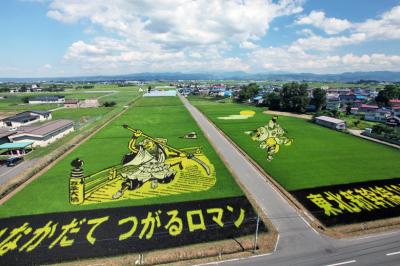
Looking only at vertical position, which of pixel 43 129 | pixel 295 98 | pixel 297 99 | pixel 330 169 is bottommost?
pixel 330 169

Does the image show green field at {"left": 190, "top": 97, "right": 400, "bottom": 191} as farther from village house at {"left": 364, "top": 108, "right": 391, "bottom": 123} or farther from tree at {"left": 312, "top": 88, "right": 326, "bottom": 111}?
tree at {"left": 312, "top": 88, "right": 326, "bottom": 111}

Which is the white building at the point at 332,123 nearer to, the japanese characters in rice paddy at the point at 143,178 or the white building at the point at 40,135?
the japanese characters in rice paddy at the point at 143,178

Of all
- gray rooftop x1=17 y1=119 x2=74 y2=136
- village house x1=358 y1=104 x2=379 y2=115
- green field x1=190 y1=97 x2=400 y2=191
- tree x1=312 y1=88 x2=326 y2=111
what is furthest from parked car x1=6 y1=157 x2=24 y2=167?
village house x1=358 y1=104 x2=379 y2=115

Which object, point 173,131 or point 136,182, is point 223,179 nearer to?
point 136,182

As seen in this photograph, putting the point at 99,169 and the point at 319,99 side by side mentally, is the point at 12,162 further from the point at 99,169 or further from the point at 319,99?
the point at 319,99

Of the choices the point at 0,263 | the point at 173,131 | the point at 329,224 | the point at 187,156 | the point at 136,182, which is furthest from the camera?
the point at 173,131

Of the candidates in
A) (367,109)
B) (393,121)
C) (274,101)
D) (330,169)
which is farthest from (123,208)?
(367,109)

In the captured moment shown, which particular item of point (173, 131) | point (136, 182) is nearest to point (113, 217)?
point (136, 182)
